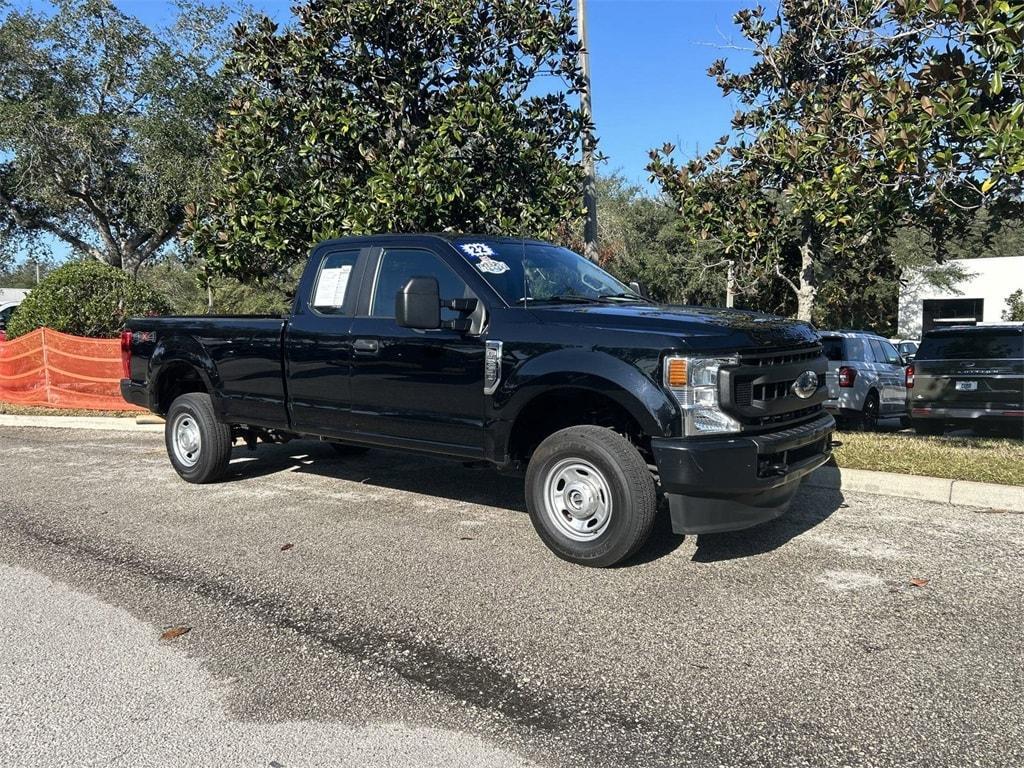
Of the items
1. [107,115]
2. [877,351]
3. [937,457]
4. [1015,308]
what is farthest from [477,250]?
[1015,308]

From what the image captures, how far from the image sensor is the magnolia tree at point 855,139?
6.21 metres

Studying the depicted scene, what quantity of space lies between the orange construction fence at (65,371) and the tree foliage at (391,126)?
3694mm

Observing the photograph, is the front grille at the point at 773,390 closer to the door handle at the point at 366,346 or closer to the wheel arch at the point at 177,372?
the door handle at the point at 366,346

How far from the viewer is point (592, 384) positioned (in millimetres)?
4715

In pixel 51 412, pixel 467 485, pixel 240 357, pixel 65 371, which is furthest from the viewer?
pixel 65 371

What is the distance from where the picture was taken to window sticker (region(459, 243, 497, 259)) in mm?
5676

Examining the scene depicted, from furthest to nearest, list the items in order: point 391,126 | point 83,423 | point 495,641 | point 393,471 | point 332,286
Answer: point 83,423 < point 391,126 < point 393,471 < point 332,286 < point 495,641

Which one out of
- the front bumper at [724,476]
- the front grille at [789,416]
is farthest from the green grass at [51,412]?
the front grille at [789,416]

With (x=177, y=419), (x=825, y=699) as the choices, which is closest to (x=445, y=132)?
(x=177, y=419)

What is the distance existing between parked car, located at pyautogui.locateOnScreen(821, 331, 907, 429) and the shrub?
36.6 feet

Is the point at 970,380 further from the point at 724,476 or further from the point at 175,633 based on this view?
the point at 175,633

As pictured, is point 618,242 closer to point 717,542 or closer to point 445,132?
point 445,132

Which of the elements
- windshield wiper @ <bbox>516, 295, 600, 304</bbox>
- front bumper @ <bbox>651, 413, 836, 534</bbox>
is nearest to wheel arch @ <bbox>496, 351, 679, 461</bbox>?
front bumper @ <bbox>651, 413, 836, 534</bbox>

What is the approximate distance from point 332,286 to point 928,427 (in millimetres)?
8365
